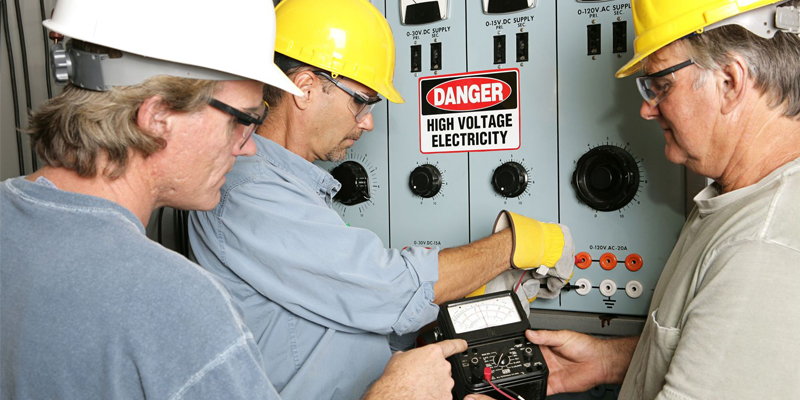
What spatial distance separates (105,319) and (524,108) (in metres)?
1.32

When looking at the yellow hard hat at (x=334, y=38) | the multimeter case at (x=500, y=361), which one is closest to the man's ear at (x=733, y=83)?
the multimeter case at (x=500, y=361)

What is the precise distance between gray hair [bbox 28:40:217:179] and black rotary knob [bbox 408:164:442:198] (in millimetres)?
966

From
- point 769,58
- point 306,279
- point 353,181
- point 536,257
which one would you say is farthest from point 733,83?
point 353,181

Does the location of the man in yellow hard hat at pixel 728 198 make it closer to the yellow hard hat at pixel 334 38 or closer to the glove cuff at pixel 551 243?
the glove cuff at pixel 551 243

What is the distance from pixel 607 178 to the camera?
167 cm

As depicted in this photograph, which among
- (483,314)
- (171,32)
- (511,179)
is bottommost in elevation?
(483,314)

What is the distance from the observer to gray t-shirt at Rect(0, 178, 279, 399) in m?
0.87

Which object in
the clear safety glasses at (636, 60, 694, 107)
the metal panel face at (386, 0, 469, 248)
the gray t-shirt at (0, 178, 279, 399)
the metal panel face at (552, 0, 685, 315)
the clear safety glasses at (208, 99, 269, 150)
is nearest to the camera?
the gray t-shirt at (0, 178, 279, 399)

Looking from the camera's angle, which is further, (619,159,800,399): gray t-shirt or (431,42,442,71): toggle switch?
(431,42,442,71): toggle switch

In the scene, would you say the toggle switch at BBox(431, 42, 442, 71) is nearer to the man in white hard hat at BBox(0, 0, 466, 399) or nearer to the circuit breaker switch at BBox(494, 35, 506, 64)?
the circuit breaker switch at BBox(494, 35, 506, 64)

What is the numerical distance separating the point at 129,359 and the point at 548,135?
1310 mm

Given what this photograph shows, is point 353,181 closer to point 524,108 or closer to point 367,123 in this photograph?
point 367,123

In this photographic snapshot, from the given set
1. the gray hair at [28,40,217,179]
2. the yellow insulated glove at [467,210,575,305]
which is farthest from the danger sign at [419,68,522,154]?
the gray hair at [28,40,217,179]

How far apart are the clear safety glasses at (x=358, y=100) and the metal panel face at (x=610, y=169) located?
0.58 metres
